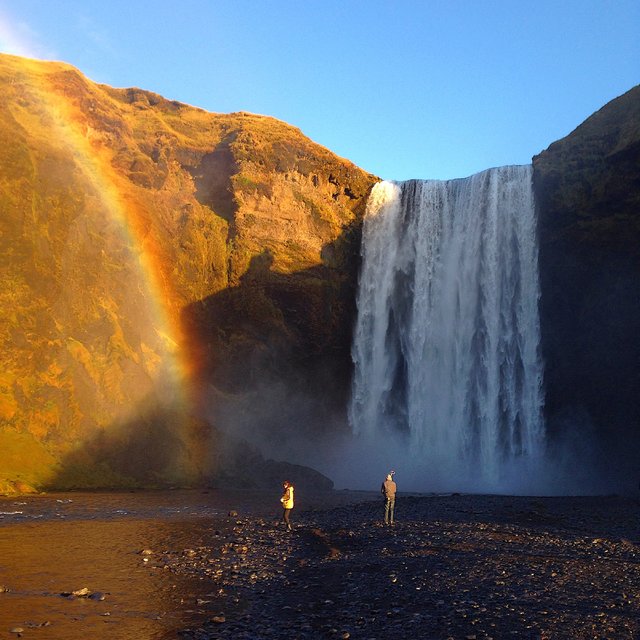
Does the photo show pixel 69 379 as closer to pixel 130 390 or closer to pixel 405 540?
pixel 130 390

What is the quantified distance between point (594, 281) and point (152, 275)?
30.7m

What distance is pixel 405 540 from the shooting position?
17406 mm

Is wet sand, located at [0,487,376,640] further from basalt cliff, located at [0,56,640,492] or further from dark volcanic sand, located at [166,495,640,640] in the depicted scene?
basalt cliff, located at [0,56,640,492]

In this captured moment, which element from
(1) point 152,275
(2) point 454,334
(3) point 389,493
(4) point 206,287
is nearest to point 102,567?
(3) point 389,493

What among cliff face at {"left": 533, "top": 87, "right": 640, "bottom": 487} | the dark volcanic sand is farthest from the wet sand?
cliff face at {"left": 533, "top": 87, "right": 640, "bottom": 487}

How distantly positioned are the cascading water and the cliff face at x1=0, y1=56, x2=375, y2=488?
9.98 feet

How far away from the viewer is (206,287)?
44.5 metres

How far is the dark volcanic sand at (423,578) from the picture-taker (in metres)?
9.51

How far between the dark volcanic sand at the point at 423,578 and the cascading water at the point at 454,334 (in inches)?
845

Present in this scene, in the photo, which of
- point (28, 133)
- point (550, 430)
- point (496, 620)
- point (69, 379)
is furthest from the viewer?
point (550, 430)

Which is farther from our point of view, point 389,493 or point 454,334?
point 454,334

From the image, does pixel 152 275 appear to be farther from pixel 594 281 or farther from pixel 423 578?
pixel 423 578

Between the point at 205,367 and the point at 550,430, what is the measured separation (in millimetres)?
25114

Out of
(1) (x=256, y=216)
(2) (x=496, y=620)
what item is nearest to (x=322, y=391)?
(1) (x=256, y=216)
